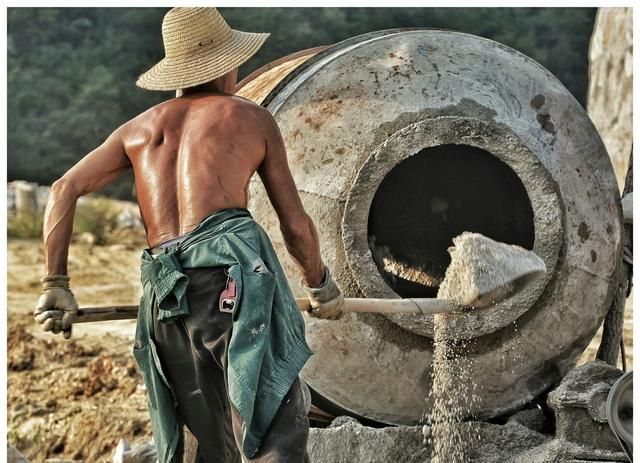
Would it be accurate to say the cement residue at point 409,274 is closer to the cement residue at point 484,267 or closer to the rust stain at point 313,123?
the cement residue at point 484,267

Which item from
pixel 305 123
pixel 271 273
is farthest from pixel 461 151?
pixel 271 273

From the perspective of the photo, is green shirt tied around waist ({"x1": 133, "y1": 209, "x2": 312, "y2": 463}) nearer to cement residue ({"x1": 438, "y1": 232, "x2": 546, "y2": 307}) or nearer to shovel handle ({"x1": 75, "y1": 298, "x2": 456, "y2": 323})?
shovel handle ({"x1": 75, "y1": 298, "x2": 456, "y2": 323})

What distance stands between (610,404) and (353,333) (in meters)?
0.98

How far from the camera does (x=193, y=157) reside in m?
4.14

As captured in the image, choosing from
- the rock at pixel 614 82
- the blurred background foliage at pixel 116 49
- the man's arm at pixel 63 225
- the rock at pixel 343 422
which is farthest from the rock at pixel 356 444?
the blurred background foliage at pixel 116 49

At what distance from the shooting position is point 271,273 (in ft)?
13.3

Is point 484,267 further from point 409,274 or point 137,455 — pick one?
point 137,455

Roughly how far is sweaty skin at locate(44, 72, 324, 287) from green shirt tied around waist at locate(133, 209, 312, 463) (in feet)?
0.30

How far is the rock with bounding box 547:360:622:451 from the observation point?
5.05m

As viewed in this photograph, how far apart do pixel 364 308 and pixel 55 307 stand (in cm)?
106

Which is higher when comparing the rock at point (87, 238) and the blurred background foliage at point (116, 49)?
the blurred background foliage at point (116, 49)

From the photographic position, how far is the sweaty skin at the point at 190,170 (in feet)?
13.6

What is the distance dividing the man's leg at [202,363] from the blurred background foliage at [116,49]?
29.2 feet

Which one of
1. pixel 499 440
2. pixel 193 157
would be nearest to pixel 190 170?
pixel 193 157
